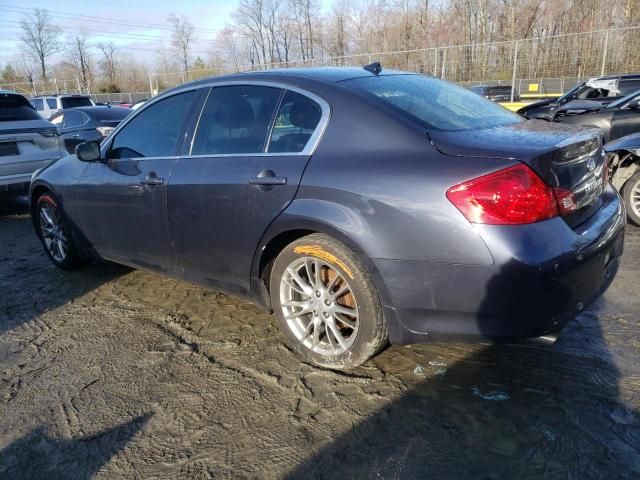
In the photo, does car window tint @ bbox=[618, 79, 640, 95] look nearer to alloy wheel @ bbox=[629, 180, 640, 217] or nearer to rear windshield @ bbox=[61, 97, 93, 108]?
alloy wheel @ bbox=[629, 180, 640, 217]

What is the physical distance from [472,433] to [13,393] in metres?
2.52

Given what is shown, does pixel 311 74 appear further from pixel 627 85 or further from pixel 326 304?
pixel 627 85

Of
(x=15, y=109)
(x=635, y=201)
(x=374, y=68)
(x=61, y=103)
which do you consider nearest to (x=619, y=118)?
(x=635, y=201)

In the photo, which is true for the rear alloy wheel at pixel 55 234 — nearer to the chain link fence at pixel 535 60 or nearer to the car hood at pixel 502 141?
the car hood at pixel 502 141

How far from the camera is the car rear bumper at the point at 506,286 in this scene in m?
2.24

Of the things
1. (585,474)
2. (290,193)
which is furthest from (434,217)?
(585,474)

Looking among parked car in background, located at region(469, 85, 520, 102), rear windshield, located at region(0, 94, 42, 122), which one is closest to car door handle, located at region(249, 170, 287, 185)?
rear windshield, located at region(0, 94, 42, 122)

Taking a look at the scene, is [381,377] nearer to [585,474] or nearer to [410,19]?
[585,474]

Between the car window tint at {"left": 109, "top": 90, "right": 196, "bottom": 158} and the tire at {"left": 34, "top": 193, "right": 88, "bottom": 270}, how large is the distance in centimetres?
110

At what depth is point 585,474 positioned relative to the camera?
2062 mm

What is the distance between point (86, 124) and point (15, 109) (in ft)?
11.9

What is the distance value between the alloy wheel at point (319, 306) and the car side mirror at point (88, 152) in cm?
214

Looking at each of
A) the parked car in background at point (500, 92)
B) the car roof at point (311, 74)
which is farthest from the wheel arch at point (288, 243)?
the parked car in background at point (500, 92)

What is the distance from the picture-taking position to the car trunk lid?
2.38 m
